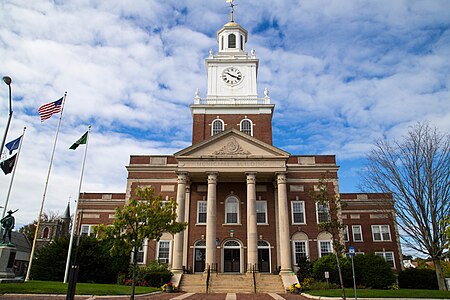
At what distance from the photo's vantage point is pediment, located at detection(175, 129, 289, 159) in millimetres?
32406

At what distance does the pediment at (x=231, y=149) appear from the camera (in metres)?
32.4

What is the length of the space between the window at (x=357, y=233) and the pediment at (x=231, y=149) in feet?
55.8

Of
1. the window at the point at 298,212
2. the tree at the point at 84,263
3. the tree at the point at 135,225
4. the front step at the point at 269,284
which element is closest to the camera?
the tree at the point at 135,225

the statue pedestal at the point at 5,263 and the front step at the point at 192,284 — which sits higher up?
the statue pedestal at the point at 5,263

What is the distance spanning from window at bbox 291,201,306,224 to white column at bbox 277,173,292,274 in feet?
11.7

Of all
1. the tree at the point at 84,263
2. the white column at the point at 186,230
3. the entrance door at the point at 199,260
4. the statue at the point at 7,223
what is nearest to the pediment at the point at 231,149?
the white column at the point at 186,230

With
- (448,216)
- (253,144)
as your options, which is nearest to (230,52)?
(253,144)

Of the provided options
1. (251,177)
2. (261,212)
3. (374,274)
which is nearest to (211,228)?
(251,177)

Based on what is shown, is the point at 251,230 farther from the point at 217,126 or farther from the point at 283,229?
the point at 217,126

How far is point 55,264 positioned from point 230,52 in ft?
97.5

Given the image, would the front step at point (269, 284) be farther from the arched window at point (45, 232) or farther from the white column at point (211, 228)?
the arched window at point (45, 232)

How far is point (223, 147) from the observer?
32969 millimetres

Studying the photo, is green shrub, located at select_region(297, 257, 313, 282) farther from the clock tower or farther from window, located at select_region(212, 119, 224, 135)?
window, located at select_region(212, 119, 224, 135)

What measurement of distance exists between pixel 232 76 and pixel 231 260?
20.9m
